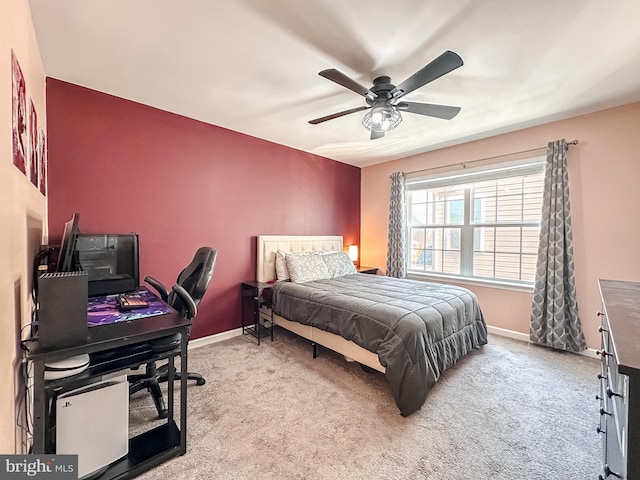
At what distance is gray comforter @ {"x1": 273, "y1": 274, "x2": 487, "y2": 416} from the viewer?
6.38 ft

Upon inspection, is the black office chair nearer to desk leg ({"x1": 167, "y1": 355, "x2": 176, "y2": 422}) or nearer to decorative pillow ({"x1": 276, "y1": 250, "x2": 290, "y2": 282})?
desk leg ({"x1": 167, "y1": 355, "x2": 176, "y2": 422})

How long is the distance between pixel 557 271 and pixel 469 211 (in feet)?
4.18

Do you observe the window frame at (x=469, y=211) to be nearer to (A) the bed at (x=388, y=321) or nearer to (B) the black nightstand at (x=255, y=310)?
(A) the bed at (x=388, y=321)

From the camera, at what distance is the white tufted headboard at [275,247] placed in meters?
3.59

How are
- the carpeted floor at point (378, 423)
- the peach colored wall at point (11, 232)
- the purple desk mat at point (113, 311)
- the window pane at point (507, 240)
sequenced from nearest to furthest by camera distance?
the peach colored wall at point (11, 232), the carpeted floor at point (378, 423), the purple desk mat at point (113, 311), the window pane at point (507, 240)

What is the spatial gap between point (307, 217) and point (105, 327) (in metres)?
3.11

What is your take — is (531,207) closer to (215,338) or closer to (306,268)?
(306,268)

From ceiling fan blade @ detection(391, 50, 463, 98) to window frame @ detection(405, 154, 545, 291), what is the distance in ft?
7.39

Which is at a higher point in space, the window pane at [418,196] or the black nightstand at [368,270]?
the window pane at [418,196]

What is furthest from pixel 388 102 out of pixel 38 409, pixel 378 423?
pixel 38 409

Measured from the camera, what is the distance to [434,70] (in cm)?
168

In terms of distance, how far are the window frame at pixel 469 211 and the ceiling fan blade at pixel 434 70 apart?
2253mm

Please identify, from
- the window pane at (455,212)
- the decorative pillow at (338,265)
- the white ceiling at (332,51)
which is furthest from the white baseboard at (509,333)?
the white ceiling at (332,51)

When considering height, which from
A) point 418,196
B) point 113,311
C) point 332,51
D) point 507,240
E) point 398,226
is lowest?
point 113,311
